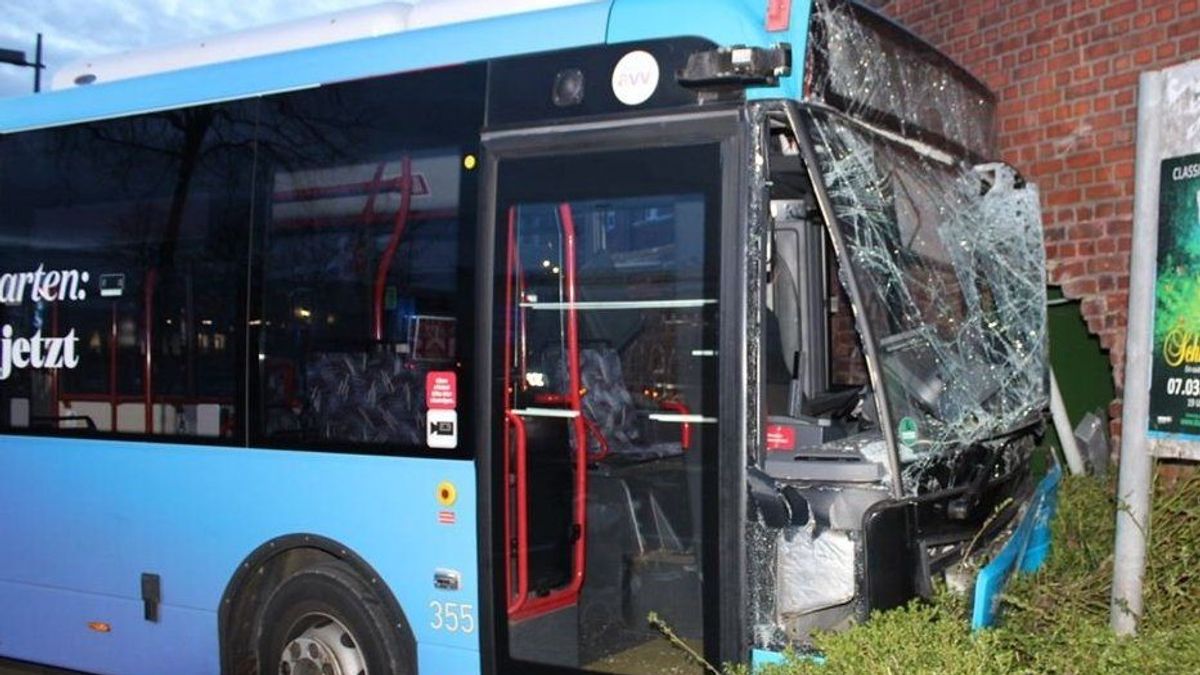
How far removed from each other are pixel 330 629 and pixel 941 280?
2.96 m

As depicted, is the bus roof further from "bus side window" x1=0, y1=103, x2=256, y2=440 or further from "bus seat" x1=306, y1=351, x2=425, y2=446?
"bus seat" x1=306, y1=351, x2=425, y2=446

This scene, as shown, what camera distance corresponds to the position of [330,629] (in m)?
5.26

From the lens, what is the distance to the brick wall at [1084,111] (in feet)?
21.8

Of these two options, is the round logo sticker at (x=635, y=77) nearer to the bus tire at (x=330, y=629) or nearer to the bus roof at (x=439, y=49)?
the bus roof at (x=439, y=49)

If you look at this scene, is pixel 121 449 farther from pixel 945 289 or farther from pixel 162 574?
pixel 945 289

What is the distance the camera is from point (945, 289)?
4.98m

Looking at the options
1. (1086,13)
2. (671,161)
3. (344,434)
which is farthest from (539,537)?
(1086,13)

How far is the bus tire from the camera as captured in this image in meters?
5.04

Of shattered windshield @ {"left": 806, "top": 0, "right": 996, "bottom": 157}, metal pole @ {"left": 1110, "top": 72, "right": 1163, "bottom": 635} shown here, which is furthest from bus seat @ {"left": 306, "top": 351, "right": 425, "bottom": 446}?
metal pole @ {"left": 1110, "top": 72, "right": 1163, "bottom": 635}

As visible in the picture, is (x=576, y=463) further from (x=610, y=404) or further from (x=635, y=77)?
(x=635, y=77)

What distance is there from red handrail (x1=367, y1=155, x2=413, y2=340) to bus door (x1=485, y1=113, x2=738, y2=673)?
1.54 ft

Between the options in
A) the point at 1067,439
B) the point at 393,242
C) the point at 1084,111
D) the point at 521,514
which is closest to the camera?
the point at 521,514

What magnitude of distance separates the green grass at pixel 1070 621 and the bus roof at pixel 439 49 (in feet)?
6.17

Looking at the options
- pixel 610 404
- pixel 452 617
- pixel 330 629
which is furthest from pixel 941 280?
pixel 330 629
